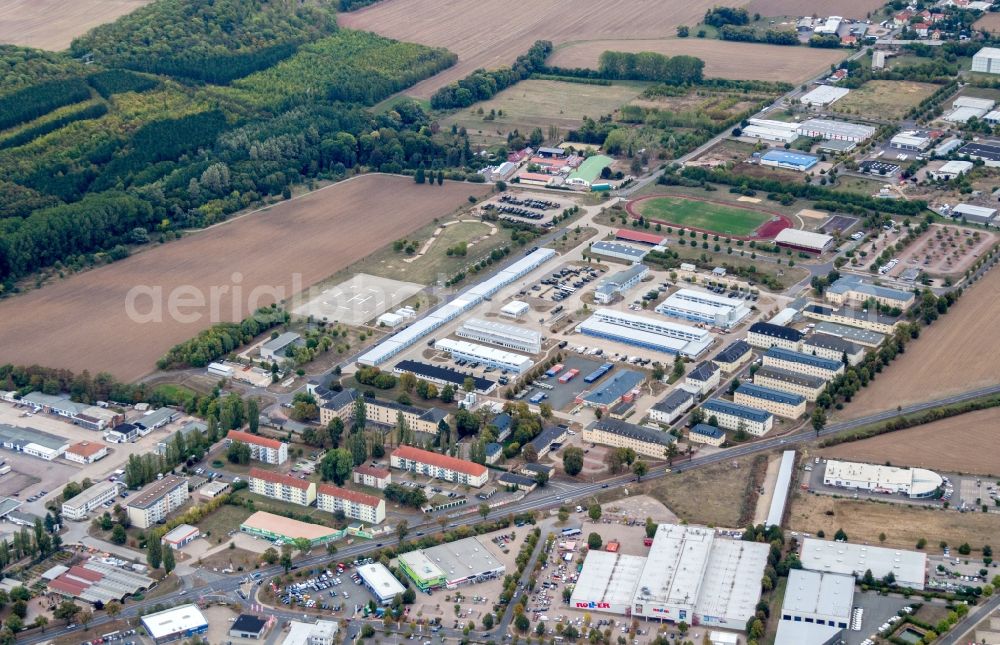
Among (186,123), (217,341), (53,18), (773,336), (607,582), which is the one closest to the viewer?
(607,582)

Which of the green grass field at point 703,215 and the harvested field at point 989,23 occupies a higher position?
Answer: the harvested field at point 989,23

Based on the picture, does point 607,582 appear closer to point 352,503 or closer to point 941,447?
point 352,503

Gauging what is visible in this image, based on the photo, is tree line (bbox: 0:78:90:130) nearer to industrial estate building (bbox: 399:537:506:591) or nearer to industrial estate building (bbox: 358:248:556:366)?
industrial estate building (bbox: 358:248:556:366)

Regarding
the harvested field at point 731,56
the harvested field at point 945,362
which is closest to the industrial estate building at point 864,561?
the harvested field at point 945,362

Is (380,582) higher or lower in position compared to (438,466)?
lower

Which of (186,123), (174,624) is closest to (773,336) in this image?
(174,624)

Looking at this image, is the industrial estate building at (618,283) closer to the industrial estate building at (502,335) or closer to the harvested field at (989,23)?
the industrial estate building at (502,335)
